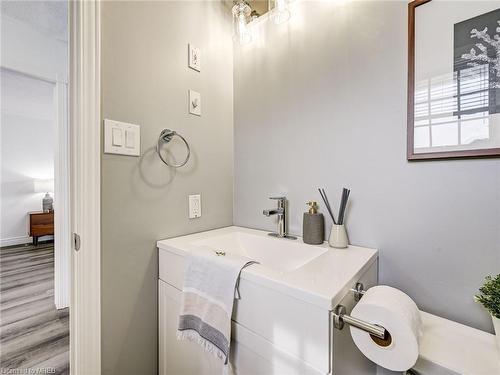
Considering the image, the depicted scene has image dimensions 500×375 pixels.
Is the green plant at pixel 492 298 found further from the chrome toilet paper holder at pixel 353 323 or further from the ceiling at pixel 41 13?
the ceiling at pixel 41 13

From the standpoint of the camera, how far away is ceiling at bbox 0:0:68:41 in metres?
1.63

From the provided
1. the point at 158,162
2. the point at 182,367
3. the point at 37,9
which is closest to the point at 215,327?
the point at 182,367

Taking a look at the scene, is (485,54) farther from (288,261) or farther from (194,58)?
(194,58)

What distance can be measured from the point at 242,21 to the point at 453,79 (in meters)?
1.04

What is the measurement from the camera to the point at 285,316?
579 mm

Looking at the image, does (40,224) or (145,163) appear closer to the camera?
(145,163)

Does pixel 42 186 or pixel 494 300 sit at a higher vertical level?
pixel 42 186

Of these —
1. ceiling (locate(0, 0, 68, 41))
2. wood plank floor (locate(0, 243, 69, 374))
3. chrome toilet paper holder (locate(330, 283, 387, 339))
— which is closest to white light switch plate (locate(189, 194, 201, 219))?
chrome toilet paper holder (locate(330, 283, 387, 339))

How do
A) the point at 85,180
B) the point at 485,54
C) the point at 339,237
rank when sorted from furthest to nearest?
the point at 339,237, the point at 85,180, the point at 485,54

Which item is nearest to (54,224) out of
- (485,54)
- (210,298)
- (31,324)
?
(31,324)

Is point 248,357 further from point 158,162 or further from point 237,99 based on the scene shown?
point 237,99

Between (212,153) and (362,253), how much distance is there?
0.89 m

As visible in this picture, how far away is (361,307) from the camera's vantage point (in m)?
0.55

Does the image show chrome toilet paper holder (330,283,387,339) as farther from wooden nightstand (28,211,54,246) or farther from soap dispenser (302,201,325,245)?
wooden nightstand (28,211,54,246)
